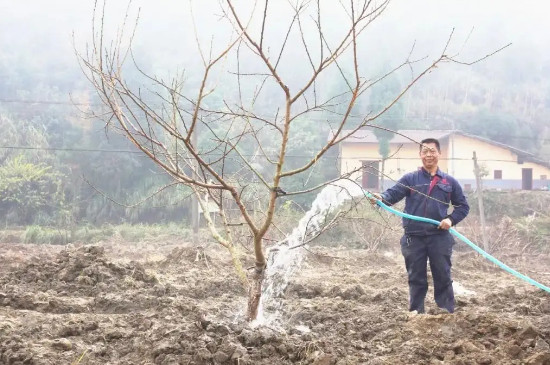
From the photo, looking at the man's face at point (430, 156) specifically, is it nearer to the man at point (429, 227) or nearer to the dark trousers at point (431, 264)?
the man at point (429, 227)

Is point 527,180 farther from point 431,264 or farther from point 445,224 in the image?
point 445,224

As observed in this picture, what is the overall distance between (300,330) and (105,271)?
3.48 m

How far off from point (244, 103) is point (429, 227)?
1259 inches

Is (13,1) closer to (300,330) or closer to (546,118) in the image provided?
(546,118)

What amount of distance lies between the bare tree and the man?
0.99m

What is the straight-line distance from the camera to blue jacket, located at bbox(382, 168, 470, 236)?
17.9ft

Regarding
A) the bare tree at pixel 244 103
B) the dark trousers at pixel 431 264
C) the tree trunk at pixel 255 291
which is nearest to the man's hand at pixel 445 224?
the dark trousers at pixel 431 264

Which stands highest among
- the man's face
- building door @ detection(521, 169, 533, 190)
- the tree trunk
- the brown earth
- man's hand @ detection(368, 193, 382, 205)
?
building door @ detection(521, 169, 533, 190)

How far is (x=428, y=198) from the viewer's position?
5.48 m

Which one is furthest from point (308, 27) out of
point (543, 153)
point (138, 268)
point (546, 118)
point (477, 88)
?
point (138, 268)

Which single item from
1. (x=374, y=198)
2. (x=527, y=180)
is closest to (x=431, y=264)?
(x=374, y=198)

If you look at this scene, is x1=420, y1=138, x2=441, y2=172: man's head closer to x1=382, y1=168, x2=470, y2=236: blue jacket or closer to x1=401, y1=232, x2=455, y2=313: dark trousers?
x1=382, y1=168, x2=470, y2=236: blue jacket

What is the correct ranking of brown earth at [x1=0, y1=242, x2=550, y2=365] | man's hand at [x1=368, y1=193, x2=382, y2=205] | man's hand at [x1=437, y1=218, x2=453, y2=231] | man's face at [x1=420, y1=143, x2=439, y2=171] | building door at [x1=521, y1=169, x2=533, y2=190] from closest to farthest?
1. brown earth at [x1=0, y1=242, x2=550, y2=365]
2. man's hand at [x1=368, y1=193, x2=382, y2=205]
3. man's hand at [x1=437, y1=218, x2=453, y2=231]
4. man's face at [x1=420, y1=143, x2=439, y2=171]
5. building door at [x1=521, y1=169, x2=533, y2=190]

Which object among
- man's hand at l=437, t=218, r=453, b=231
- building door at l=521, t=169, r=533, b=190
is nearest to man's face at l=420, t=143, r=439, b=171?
man's hand at l=437, t=218, r=453, b=231
